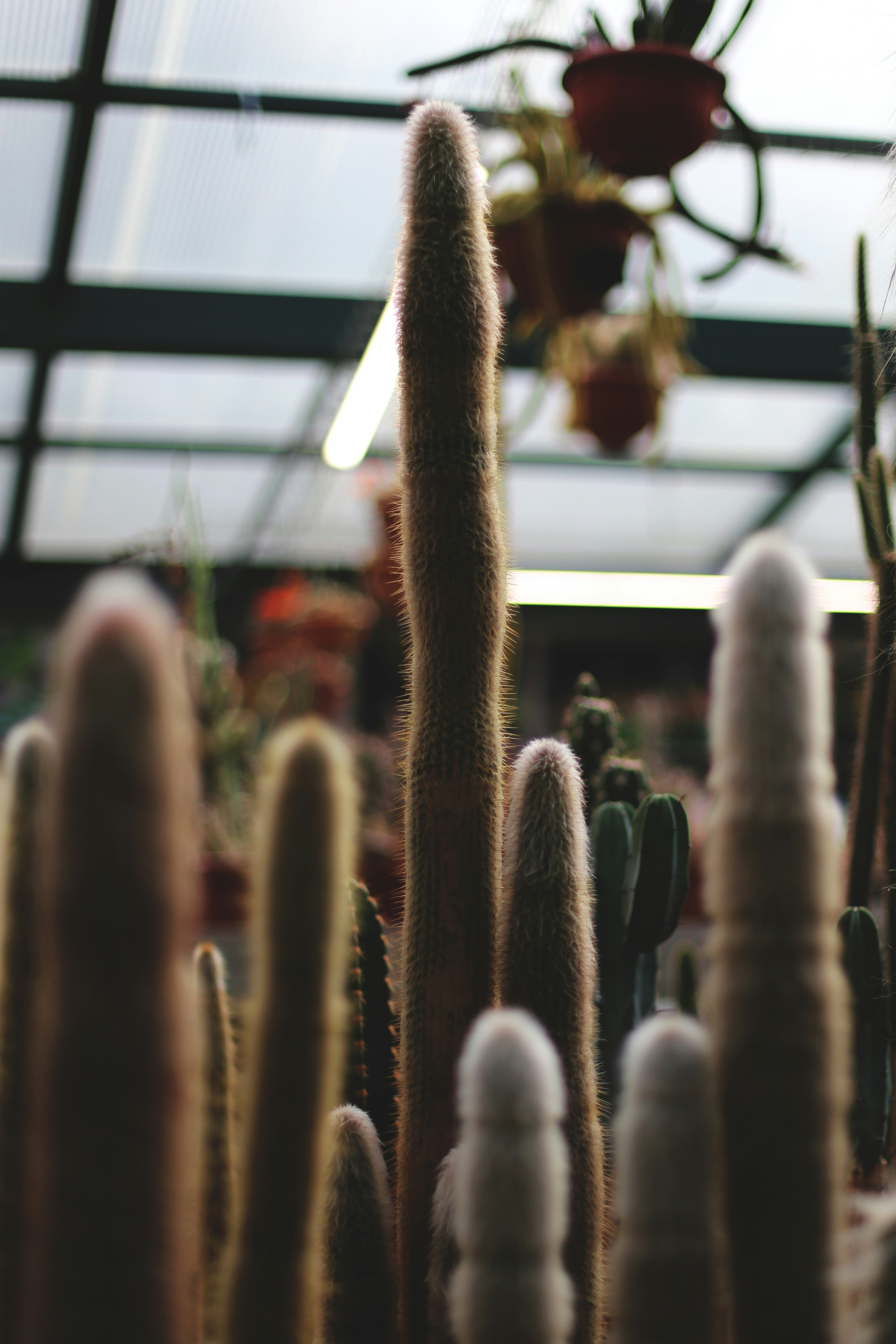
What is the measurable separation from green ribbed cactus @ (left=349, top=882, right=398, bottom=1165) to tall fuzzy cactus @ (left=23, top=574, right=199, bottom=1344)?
0.86 ft

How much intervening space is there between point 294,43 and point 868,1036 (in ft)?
10.2

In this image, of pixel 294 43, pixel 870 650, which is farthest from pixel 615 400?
pixel 870 650

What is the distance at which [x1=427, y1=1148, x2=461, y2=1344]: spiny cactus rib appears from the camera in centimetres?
42

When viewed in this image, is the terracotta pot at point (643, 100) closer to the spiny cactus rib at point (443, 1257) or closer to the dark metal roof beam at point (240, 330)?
the spiny cactus rib at point (443, 1257)

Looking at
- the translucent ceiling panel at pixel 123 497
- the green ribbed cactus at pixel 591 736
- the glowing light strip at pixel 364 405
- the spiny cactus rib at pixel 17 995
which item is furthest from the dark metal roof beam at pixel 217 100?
the spiny cactus rib at pixel 17 995

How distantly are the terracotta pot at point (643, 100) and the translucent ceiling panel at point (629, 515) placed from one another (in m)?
3.97

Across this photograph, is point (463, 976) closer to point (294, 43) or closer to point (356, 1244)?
point (356, 1244)

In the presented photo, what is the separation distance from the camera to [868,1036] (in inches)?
21.6

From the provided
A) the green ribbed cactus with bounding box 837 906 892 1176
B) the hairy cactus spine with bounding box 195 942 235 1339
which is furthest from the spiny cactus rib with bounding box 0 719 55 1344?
the green ribbed cactus with bounding box 837 906 892 1176

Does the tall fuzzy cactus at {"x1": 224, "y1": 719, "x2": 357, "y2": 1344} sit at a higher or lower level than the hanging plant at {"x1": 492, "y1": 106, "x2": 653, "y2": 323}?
lower

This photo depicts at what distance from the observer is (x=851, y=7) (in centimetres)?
188

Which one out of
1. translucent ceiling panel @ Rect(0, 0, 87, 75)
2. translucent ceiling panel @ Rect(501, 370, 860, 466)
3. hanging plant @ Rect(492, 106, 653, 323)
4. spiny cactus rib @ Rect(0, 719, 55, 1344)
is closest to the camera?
spiny cactus rib @ Rect(0, 719, 55, 1344)

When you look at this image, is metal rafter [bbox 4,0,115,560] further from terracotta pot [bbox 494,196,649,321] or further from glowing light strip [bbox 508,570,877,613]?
glowing light strip [bbox 508,570,877,613]

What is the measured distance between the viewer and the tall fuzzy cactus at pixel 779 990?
364 mm
